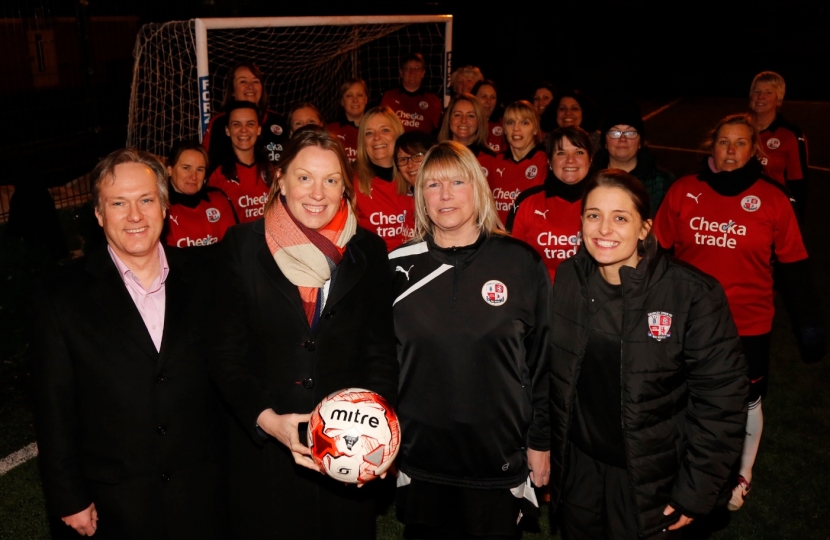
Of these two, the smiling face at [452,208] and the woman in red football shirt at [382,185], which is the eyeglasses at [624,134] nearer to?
the woman in red football shirt at [382,185]

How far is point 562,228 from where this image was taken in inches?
193

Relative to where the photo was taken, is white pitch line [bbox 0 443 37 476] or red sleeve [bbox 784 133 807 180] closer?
white pitch line [bbox 0 443 37 476]

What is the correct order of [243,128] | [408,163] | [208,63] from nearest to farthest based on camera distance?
[408,163] → [243,128] → [208,63]

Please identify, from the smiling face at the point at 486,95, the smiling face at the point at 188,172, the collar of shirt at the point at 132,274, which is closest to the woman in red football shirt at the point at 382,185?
the smiling face at the point at 188,172

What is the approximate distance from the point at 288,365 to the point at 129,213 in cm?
87

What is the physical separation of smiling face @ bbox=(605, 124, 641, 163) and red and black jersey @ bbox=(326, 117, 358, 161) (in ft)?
11.6

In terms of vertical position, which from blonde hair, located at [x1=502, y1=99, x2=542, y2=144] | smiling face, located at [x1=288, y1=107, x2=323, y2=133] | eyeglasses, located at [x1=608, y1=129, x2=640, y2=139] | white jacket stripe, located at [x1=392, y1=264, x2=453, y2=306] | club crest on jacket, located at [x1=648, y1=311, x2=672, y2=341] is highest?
blonde hair, located at [x1=502, y1=99, x2=542, y2=144]

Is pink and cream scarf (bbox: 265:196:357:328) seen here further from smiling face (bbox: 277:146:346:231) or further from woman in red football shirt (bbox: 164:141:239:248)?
woman in red football shirt (bbox: 164:141:239:248)

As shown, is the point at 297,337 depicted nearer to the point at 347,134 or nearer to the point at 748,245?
the point at 748,245

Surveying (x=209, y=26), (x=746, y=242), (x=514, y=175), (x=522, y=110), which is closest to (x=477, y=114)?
(x=522, y=110)

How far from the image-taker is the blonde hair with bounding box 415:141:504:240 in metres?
3.38

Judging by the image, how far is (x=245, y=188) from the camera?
639cm

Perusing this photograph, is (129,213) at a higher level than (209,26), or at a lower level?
lower

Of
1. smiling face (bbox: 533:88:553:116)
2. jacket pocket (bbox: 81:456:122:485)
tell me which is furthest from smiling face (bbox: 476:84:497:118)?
jacket pocket (bbox: 81:456:122:485)
